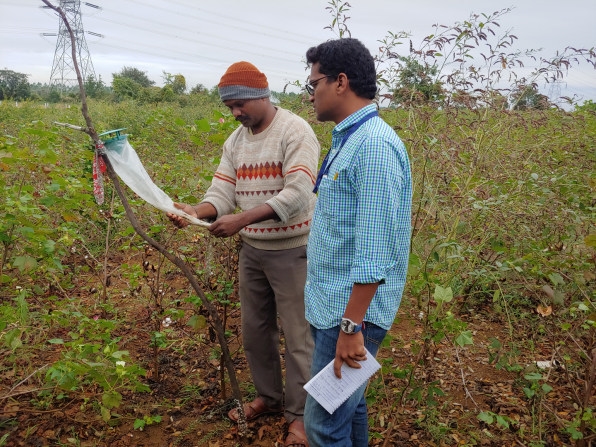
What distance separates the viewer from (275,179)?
2.19 metres

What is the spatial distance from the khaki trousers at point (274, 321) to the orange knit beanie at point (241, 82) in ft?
2.35

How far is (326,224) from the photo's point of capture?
5.16ft

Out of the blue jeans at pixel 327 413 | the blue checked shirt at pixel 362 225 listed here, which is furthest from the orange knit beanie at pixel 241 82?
the blue jeans at pixel 327 413

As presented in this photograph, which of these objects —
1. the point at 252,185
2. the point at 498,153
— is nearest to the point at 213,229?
the point at 252,185

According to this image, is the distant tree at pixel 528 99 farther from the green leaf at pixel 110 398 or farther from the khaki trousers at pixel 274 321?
the green leaf at pixel 110 398

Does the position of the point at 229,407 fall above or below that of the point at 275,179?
below

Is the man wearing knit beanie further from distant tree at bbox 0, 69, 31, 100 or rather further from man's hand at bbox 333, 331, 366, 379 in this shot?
distant tree at bbox 0, 69, 31, 100

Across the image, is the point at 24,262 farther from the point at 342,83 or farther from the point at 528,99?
the point at 528,99

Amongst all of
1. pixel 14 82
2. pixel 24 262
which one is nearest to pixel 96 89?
pixel 14 82

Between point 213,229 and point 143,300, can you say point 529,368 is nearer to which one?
point 213,229

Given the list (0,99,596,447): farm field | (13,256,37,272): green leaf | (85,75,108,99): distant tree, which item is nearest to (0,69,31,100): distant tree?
(85,75,108,99): distant tree

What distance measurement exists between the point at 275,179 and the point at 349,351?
0.97m

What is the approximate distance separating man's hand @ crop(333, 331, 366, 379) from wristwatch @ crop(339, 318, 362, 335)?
0.7 inches

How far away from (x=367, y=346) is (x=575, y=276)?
1.06 m
